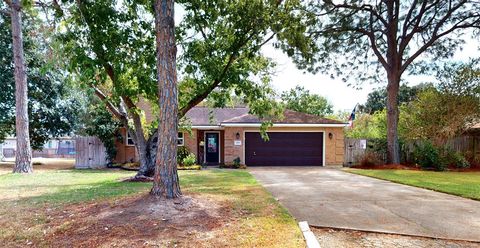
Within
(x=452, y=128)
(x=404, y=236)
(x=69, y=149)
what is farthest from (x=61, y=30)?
(x=69, y=149)

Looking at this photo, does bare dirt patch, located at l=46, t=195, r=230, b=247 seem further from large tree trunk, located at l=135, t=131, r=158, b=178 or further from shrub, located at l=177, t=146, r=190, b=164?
shrub, located at l=177, t=146, r=190, b=164

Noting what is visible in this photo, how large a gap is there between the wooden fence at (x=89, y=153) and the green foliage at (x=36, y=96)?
8.45 ft

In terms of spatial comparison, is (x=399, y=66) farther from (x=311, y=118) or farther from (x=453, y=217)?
(x=453, y=217)

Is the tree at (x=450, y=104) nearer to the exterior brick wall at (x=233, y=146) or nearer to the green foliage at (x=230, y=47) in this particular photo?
the exterior brick wall at (x=233, y=146)

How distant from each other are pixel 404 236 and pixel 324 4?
15.4 m

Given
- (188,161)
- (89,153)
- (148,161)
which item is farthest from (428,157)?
(89,153)

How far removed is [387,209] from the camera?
21.6 feet

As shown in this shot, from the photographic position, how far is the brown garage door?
750 inches

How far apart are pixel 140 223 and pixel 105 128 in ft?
47.4

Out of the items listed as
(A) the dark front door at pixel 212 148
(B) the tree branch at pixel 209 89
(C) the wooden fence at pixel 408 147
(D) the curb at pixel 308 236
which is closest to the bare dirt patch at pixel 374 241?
(D) the curb at pixel 308 236

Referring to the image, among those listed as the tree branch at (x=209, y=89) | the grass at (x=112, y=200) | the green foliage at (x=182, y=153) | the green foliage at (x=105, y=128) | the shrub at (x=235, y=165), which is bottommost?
the shrub at (x=235, y=165)

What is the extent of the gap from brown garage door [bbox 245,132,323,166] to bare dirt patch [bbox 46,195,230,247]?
12.4m

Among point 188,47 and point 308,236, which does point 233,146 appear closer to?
point 188,47

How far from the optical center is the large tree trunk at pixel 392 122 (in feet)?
60.3
